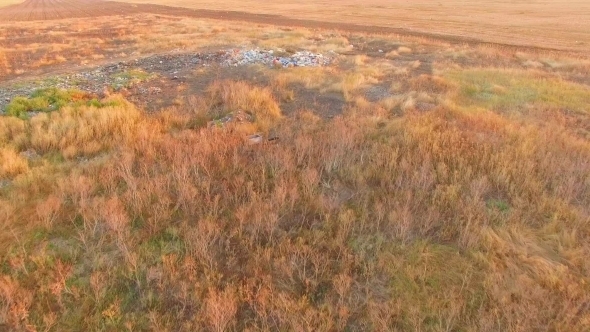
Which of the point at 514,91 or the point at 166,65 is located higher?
the point at 166,65

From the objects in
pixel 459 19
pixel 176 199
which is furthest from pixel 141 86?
pixel 459 19

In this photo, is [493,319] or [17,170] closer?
[493,319]

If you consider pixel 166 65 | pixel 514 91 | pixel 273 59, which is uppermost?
pixel 273 59

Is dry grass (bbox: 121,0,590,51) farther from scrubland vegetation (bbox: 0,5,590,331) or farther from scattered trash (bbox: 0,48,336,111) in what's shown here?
scrubland vegetation (bbox: 0,5,590,331)

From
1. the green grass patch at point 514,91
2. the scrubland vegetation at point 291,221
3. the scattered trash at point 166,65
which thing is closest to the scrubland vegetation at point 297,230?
the scrubland vegetation at point 291,221

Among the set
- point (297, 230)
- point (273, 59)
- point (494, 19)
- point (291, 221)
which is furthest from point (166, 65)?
point (494, 19)

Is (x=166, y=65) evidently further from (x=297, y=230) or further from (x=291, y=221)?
(x=297, y=230)

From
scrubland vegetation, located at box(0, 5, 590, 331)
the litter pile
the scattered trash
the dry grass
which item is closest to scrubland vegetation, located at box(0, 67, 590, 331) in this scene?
scrubland vegetation, located at box(0, 5, 590, 331)

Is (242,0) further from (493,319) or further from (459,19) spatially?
(493,319)
